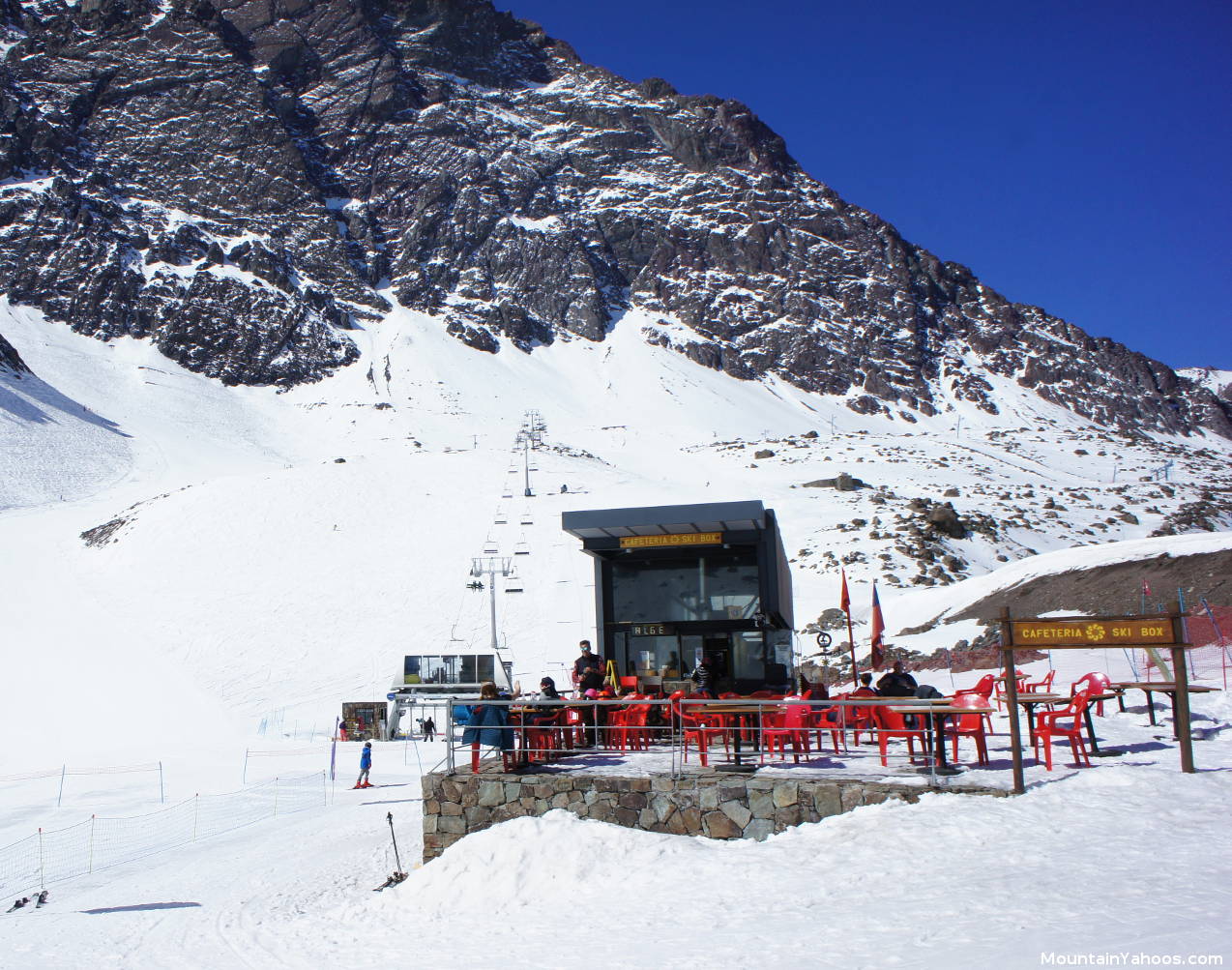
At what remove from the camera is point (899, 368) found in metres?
152

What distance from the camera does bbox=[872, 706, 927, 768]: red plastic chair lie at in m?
10.1

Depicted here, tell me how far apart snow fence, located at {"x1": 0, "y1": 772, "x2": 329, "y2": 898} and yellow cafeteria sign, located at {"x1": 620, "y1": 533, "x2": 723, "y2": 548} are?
8.61 m

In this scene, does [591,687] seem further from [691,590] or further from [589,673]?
[691,590]

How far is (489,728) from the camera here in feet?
34.7

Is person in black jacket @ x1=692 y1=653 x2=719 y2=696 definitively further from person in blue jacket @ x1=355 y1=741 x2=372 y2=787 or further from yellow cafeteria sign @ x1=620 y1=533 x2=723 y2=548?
person in blue jacket @ x1=355 y1=741 x2=372 y2=787

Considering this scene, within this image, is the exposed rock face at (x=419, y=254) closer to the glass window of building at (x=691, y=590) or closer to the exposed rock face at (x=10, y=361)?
the exposed rock face at (x=10, y=361)

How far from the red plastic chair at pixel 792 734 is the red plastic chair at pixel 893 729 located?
76cm

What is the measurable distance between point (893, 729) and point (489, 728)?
441 centimetres

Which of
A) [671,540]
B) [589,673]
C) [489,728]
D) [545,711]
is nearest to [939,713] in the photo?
[545,711]

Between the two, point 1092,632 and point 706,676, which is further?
point 706,676

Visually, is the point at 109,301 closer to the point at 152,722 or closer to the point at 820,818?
the point at 152,722

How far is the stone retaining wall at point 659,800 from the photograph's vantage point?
9.20m

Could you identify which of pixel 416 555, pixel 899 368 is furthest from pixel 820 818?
pixel 899 368


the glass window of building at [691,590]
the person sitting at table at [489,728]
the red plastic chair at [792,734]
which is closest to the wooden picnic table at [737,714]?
the red plastic chair at [792,734]
